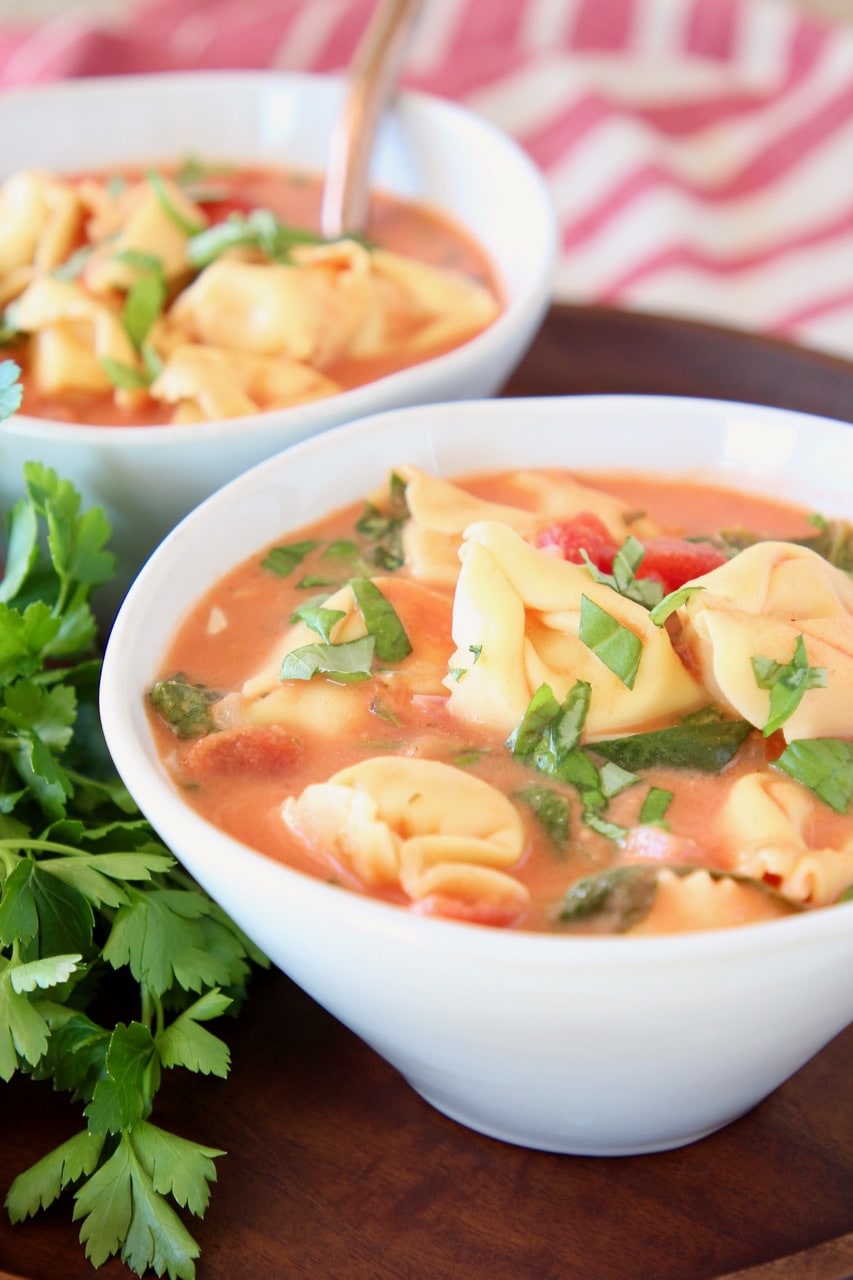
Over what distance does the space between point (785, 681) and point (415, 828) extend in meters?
0.53

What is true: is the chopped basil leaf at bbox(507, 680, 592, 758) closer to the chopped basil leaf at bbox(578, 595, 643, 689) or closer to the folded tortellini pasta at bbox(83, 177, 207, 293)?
the chopped basil leaf at bbox(578, 595, 643, 689)

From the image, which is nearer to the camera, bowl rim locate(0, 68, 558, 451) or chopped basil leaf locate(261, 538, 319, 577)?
chopped basil leaf locate(261, 538, 319, 577)

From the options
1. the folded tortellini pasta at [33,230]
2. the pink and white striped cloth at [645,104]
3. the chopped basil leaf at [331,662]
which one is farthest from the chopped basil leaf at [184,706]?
the pink and white striped cloth at [645,104]

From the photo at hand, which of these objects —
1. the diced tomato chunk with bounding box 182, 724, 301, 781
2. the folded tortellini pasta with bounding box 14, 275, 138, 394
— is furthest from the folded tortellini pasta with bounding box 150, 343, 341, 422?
the diced tomato chunk with bounding box 182, 724, 301, 781

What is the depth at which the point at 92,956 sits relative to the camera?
80.6 inches

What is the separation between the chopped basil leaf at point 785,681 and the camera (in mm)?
1921

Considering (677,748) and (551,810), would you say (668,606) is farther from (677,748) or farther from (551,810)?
(551,810)

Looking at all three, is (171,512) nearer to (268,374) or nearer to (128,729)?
(268,374)

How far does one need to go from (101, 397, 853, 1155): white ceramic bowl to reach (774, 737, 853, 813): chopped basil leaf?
0.28m

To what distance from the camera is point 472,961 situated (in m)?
1.55

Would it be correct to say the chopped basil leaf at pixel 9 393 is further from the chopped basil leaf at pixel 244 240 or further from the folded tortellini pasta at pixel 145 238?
the chopped basil leaf at pixel 244 240

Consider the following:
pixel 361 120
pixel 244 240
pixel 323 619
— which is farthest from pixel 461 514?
pixel 361 120

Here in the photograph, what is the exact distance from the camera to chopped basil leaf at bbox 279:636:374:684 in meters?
2.06

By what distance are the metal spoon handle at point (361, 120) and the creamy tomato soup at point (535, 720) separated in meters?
1.57
